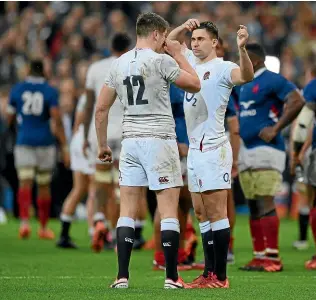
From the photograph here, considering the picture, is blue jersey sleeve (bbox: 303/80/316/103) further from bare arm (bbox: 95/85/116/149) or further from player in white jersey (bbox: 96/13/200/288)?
bare arm (bbox: 95/85/116/149)

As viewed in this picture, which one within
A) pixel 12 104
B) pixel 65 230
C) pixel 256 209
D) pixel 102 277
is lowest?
pixel 102 277

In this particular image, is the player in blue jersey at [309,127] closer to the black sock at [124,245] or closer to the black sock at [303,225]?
the black sock at [303,225]

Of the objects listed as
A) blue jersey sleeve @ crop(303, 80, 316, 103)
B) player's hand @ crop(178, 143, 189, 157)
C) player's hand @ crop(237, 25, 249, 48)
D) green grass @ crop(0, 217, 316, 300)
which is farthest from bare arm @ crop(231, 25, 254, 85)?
blue jersey sleeve @ crop(303, 80, 316, 103)

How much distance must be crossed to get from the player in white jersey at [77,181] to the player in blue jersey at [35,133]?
3.19ft

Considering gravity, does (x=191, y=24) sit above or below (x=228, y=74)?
above

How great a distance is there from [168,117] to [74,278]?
6.72 ft

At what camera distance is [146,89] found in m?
9.30

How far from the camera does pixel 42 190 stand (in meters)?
17.1

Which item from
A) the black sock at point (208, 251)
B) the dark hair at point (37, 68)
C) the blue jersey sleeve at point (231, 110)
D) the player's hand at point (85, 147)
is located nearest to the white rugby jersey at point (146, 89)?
the black sock at point (208, 251)

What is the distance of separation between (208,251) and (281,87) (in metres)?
2.43

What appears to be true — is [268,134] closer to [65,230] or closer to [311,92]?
[311,92]

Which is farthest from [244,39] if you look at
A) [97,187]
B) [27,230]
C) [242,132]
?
[27,230]

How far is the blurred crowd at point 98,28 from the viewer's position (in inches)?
941

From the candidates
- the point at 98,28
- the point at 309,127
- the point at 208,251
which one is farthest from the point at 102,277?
the point at 98,28
